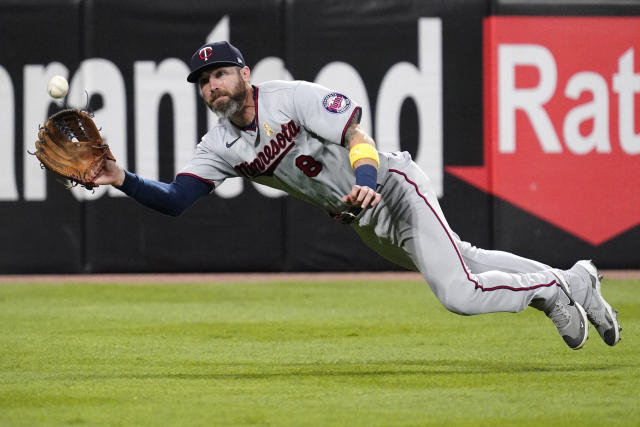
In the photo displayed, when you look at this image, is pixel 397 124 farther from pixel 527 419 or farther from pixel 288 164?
pixel 527 419

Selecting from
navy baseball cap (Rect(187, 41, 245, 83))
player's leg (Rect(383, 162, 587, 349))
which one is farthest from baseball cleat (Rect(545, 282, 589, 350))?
navy baseball cap (Rect(187, 41, 245, 83))

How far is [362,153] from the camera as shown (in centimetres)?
550

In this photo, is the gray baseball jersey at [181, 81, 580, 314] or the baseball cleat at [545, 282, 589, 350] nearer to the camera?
the gray baseball jersey at [181, 81, 580, 314]

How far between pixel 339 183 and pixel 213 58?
903 mm

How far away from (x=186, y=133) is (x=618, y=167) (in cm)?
441

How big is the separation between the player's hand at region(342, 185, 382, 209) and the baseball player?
1.01ft

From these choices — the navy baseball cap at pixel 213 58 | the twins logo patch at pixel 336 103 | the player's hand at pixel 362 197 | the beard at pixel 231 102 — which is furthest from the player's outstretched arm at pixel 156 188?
the player's hand at pixel 362 197

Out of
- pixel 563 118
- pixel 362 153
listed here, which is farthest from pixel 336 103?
pixel 563 118

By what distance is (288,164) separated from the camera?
19.5ft

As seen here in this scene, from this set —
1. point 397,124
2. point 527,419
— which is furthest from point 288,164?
point 397,124

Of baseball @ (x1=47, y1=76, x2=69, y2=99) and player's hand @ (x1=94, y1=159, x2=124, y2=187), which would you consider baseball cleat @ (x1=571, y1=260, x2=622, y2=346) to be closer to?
player's hand @ (x1=94, y1=159, x2=124, y2=187)

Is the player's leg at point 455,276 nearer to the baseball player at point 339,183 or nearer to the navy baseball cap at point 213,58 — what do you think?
the baseball player at point 339,183

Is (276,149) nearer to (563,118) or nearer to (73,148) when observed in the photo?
(73,148)

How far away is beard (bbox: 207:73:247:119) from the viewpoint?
5812 millimetres
